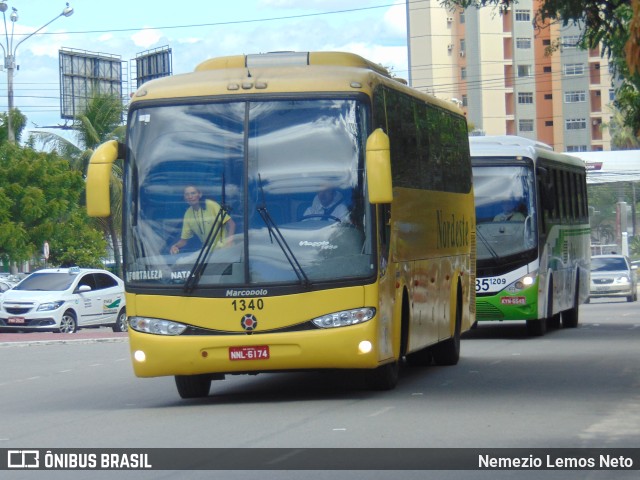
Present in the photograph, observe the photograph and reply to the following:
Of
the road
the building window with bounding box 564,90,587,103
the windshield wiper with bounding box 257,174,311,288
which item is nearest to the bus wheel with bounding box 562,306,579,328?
the road

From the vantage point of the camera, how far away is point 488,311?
26.3 m

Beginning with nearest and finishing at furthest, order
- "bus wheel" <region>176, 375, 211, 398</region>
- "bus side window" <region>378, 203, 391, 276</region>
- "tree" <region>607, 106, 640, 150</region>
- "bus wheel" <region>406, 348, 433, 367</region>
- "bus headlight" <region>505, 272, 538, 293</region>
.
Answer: "bus side window" <region>378, 203, 391, 276</region> → "bus wheel" <region>176, 375, 211, 398</region> → "bus wheel" <region>406, 348, 433, 367</region> → "bus headlight" <region>505, 272, 538, 293</region> → "tree" <region>607, 106, 640, 150</region>

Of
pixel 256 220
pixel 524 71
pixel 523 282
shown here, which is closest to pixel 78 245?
pixel 523 282

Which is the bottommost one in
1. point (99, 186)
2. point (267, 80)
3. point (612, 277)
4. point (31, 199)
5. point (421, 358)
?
point (421, 358)

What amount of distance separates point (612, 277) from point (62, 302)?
78.5 feet

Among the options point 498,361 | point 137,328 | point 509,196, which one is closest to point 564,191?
point 509,196

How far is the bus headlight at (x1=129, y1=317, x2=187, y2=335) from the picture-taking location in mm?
14711

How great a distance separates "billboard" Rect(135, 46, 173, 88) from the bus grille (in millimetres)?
69896

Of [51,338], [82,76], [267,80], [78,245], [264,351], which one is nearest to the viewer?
[264,351]

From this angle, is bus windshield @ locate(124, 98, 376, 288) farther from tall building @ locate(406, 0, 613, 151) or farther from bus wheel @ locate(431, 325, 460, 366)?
tall building @ locate(406, 0, 613, 151)

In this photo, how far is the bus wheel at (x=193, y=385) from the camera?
16047 mm

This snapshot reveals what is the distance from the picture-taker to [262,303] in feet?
47.7

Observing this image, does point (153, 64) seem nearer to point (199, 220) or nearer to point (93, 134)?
point (93, 134)

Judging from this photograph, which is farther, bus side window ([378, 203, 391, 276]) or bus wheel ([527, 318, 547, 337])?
bus wheel ([527, 318, 547, 337])
